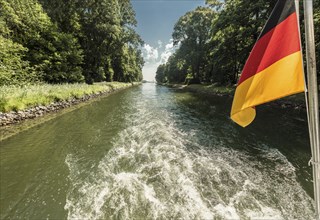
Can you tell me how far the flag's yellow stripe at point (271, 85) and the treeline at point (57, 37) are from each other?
16.3m

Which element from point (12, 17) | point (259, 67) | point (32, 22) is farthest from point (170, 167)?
point (32, 22)

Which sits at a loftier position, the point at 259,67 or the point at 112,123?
the point at 259,67

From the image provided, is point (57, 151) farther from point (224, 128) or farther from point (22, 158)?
point (224, 128)

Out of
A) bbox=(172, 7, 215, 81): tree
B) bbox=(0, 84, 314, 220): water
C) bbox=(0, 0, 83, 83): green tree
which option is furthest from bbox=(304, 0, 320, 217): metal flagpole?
bbox=(172, 7, 215, 81): tree

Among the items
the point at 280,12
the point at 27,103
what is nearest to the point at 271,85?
the point at 280,12

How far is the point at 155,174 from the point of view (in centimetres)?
500

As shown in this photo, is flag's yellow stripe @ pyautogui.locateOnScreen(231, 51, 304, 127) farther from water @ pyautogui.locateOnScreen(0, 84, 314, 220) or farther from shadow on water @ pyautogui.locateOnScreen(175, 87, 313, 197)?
shadow on water @ pyautogui.locateOnScreen(175, 87, 313, 197)

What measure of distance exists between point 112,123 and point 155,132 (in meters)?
3.33

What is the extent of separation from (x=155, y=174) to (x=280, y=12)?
4.60 m

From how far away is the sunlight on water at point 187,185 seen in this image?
3633 mm

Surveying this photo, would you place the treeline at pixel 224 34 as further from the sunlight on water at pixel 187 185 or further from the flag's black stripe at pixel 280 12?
the flag's black stripe at pixel 280 12

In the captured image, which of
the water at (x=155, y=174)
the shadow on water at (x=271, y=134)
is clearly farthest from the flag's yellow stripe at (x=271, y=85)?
the shadow on water at (x=271, y=134)

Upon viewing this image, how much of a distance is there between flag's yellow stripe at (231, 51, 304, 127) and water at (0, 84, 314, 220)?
8.11ft

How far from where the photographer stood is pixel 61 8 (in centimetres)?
2519
